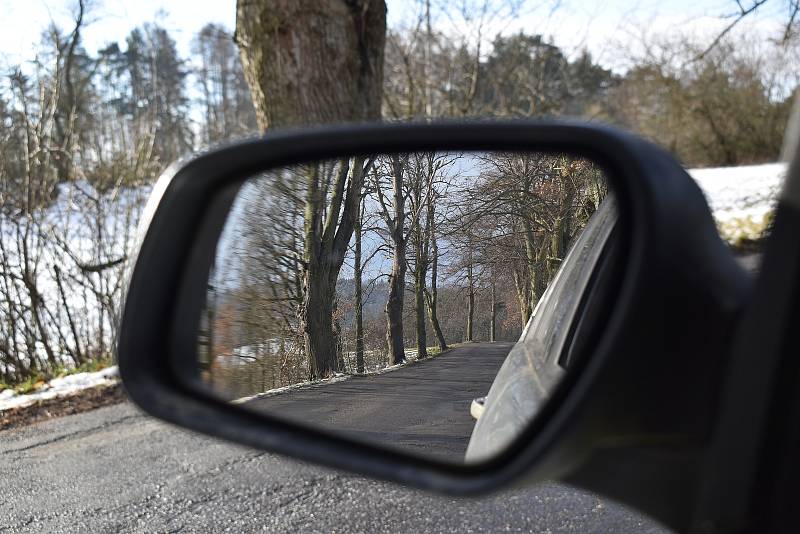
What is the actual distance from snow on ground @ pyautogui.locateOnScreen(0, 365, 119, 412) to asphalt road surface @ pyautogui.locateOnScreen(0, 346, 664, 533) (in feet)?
5.10

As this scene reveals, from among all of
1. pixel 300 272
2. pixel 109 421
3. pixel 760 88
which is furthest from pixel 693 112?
pixel 300 272

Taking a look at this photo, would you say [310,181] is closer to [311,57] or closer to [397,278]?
[397,278]

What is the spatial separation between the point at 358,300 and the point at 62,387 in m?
5.60

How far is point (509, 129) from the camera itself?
1.16m

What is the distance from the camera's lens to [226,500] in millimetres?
3133

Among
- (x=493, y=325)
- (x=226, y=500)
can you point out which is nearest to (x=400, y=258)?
(x=493, y=325)

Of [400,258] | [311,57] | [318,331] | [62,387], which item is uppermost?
[311,57]

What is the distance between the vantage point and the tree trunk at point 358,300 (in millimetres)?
1291

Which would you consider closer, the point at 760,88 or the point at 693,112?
the point at 760,88

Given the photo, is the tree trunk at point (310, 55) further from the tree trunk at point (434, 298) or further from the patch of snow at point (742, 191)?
the patch of snow at point (742, 191)

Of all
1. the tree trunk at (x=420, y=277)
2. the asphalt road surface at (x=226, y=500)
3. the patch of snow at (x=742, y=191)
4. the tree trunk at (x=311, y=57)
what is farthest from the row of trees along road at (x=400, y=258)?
the tree trunk at (x=311, y=57)

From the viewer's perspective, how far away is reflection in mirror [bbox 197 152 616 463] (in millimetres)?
1227

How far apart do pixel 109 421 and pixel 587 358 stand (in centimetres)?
444

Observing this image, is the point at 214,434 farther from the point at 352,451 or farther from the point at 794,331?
the point at 794,331
